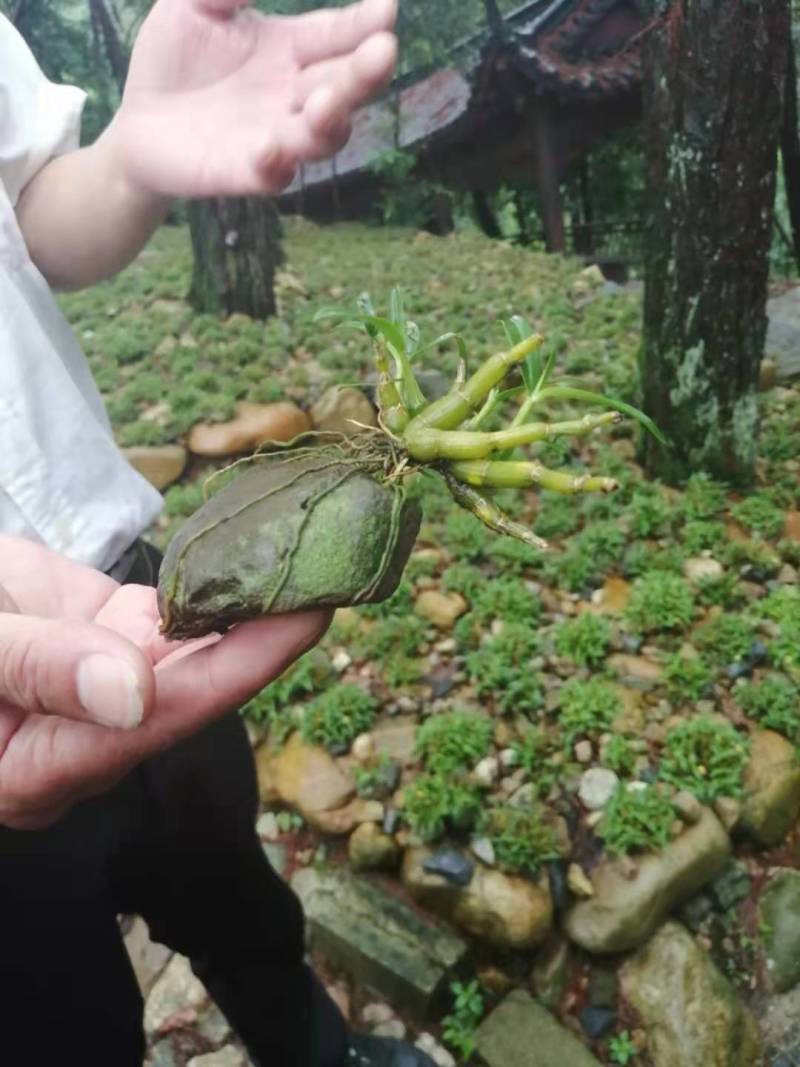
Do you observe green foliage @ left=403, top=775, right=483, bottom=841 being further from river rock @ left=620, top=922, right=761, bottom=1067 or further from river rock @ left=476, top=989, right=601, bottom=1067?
river rock @ left=620, top=922, right=761, bottom=1067

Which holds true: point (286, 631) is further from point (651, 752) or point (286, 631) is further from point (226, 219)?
point (226, 219)

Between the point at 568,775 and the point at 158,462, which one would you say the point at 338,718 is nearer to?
the point at 568,775

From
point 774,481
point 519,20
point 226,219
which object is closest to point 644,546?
point 774,481

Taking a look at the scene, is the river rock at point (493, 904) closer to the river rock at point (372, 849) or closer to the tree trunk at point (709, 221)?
the river rock at point (372, 849)

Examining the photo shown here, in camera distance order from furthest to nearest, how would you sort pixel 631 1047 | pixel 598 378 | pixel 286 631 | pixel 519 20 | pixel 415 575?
pixel 519 20 → pixel 598 378 → pixel 415 575 → pixel 631 1047 → pixel 286 631

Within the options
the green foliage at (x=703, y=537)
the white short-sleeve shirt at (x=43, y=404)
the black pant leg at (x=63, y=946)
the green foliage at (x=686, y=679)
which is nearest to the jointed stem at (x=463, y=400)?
the white short-sleeve shirt at (x=43, y=404)

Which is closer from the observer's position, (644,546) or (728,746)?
(728,746)

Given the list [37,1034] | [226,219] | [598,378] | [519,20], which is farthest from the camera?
[519,20]

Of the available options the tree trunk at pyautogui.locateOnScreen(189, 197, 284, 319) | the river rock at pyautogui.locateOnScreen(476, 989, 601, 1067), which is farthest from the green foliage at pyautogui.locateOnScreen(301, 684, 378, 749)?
the tree trunk at pyautogui.locateOnScreen(189, 197, 284, 319)
